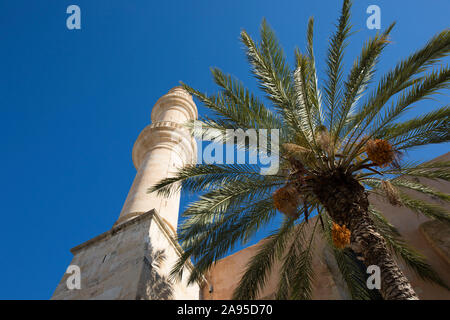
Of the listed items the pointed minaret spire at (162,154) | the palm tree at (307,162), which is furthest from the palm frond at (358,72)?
the pointed minaret spire at (162,154)

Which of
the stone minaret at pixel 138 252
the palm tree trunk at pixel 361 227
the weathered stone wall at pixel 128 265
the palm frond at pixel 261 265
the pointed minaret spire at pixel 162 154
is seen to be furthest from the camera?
the pointed minaret spire at pixel 162 154

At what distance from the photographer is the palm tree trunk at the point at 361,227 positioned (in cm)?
464

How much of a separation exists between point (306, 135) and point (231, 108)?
138 cm

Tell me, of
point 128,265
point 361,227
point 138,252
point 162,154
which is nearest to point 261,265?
point 361,227

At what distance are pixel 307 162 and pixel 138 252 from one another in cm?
332

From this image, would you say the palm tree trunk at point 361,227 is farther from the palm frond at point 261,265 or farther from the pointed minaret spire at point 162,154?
the pointed minaret spire at point 162,154

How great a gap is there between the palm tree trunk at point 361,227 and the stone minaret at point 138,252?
3013 mm

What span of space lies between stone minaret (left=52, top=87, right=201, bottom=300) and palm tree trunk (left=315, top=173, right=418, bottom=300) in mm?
3013
